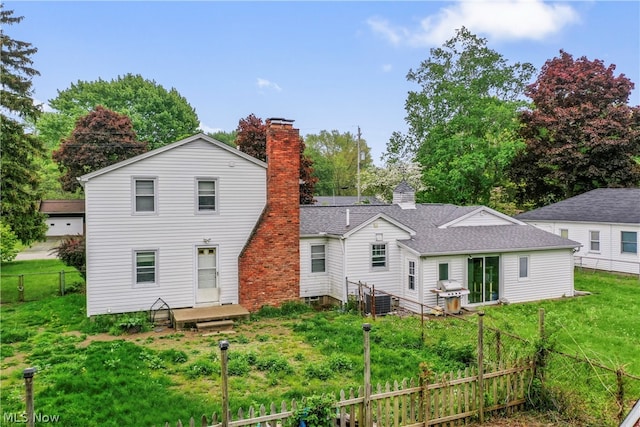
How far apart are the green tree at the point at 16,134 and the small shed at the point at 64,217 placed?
2033 cm

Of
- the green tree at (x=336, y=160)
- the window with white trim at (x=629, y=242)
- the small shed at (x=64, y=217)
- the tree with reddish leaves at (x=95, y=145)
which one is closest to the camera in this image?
the window with white trim at (x=629, y=242)

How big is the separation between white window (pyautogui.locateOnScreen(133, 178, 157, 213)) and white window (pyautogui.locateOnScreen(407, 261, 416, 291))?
370 inches

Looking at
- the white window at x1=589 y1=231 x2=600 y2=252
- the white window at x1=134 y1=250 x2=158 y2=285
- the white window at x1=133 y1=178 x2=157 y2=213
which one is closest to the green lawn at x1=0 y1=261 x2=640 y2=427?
the white window at x1=134 y1=250 x2=158 y2=285

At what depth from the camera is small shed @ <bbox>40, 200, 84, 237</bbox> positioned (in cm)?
3809

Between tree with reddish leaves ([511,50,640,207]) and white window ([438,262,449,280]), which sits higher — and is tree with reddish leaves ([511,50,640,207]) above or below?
above

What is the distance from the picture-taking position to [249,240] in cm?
1485

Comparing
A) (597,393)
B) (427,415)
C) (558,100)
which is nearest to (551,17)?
(558,100)

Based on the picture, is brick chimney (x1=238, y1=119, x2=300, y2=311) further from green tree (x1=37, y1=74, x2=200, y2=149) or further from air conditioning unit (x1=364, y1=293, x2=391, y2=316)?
green tree (x1=37, y1=74, x2=200, y2=149)

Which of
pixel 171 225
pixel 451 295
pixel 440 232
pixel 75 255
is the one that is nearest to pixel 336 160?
pixel 440 232

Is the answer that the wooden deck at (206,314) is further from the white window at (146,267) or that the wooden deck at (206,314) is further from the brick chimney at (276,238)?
the white window at (146,267)

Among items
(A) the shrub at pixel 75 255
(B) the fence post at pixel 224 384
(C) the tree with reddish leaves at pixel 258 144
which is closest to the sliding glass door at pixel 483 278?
(B) the fence post at pixel 224 384

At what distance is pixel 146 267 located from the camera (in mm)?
13906

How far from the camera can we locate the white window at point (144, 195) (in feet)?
45.2

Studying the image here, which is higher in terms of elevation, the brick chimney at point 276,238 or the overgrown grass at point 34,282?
the brick chimney at point 276,238
